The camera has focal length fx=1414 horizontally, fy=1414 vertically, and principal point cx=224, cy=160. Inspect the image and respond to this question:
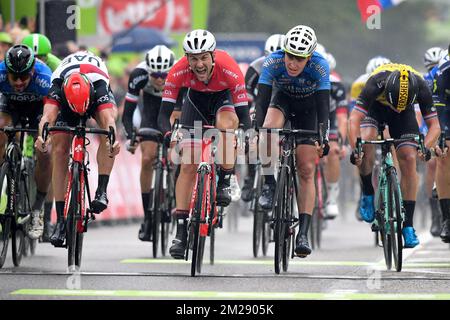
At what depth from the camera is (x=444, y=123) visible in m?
13.6

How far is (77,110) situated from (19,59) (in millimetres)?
907

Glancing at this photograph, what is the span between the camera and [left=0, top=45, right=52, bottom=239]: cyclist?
1284 cm

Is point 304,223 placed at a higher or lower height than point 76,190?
lower

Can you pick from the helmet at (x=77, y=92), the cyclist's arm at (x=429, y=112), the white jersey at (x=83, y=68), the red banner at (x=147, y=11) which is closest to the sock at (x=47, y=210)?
the white jersey at (x=83, y=68)

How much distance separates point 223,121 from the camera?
12.9m

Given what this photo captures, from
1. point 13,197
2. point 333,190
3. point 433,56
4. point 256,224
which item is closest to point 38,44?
point 13,197

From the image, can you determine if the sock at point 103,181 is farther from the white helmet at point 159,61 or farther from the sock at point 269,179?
the white helmet at point 159,61

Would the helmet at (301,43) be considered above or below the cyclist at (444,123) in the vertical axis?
above

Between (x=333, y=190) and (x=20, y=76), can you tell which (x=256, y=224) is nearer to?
(x=333, y=190)

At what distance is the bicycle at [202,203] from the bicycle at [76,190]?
0.82m

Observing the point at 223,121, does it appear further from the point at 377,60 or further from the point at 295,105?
the point at 377,60

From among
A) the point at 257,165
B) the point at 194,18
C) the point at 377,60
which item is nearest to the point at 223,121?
the point at 257,165

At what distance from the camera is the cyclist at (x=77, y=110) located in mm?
12242

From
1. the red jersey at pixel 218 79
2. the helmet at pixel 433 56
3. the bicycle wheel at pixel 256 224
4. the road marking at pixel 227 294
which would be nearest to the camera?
the road marking at pixel 227 294
